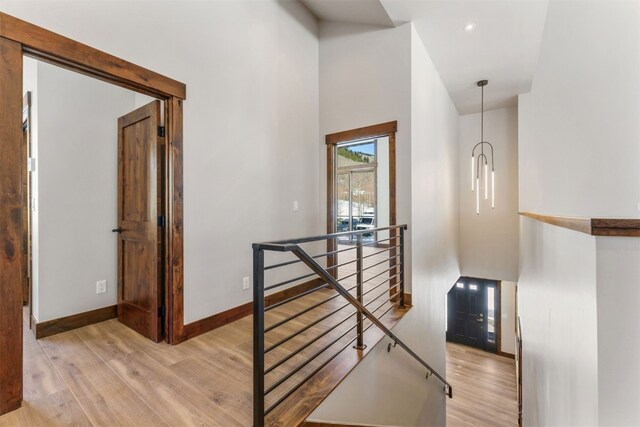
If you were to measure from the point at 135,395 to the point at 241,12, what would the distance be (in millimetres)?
3404

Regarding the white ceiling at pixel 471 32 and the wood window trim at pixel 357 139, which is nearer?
the white ceiling at pixel 471 32

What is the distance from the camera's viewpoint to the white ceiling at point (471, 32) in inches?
120

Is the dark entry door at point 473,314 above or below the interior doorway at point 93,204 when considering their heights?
below

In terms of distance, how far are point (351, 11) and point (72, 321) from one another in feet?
14.7

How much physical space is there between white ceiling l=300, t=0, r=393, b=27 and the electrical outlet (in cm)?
406

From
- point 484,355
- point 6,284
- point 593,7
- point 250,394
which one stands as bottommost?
point 484,355

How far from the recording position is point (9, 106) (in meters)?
1.58

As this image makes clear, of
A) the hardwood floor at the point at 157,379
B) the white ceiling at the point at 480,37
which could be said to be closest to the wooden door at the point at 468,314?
the white ceiling at the point at 480,37

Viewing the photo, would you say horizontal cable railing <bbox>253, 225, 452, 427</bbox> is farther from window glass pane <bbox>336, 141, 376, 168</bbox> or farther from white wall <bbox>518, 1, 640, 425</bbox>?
window glass pane <bbox>336, 141, 376, 168</bbox>

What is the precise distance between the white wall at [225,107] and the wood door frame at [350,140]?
12.5 inches

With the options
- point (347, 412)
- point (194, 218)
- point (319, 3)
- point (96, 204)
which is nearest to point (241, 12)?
A: point (319, 3)

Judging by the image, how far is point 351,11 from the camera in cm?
353

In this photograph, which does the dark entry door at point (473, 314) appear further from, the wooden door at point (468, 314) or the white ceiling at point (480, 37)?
A: the white ceiling at point (480, 37)

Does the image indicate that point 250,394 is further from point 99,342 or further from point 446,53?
point 446,53
